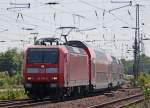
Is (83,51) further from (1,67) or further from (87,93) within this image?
(1,67)

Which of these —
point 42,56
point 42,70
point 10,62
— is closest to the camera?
point 42,70

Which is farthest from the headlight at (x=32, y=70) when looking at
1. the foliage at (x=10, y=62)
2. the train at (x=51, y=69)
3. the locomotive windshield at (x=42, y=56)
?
the foliage at (x=10, y=62)

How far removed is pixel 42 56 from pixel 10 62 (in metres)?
90.6

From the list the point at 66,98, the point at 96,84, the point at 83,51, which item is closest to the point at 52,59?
the point at 66,98

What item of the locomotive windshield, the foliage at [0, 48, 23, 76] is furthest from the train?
the foliage at [0, 48, 23, 76]

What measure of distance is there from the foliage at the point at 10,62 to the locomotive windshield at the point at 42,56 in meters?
80.3

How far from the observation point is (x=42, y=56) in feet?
103

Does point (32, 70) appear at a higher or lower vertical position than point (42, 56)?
lower

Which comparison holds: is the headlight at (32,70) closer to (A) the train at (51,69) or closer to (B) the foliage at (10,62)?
(A) the train at (51,69)

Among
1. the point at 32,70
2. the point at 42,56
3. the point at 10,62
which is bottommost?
the point at 32,70

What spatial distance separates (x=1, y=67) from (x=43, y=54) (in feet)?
272

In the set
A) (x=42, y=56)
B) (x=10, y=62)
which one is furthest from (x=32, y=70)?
(x=10, y=62)

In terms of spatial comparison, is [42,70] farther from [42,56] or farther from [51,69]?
[42,56]

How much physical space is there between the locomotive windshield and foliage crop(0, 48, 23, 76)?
80256mm
